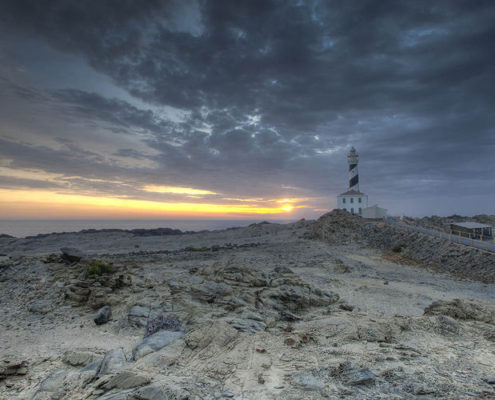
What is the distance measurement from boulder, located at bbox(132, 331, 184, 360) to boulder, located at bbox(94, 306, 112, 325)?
3.39 meters

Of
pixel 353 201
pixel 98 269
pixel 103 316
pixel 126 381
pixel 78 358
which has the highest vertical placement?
pixel 353 201

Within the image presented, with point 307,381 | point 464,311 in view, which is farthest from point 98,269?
point 464,311

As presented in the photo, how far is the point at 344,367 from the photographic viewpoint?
21.5ft

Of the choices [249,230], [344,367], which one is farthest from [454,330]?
[249,230]

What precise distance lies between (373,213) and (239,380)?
2174 inches

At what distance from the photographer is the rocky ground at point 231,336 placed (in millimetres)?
5906

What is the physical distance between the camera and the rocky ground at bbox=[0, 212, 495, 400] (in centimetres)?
591

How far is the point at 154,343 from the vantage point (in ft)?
25.8

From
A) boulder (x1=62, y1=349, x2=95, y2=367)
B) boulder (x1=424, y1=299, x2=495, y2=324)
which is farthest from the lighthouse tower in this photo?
boulder (x1=62, y1=349, x2=95, y2=367)

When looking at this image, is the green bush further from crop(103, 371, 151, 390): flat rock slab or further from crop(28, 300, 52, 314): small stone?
crop(103, 371, 151, 390): flat rock slab

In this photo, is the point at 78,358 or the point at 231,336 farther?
the point at 231,336

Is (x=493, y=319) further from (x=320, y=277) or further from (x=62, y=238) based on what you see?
(x=62, y=238)

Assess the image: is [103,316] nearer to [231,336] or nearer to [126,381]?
[231,336]

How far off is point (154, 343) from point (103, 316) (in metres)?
3.99
